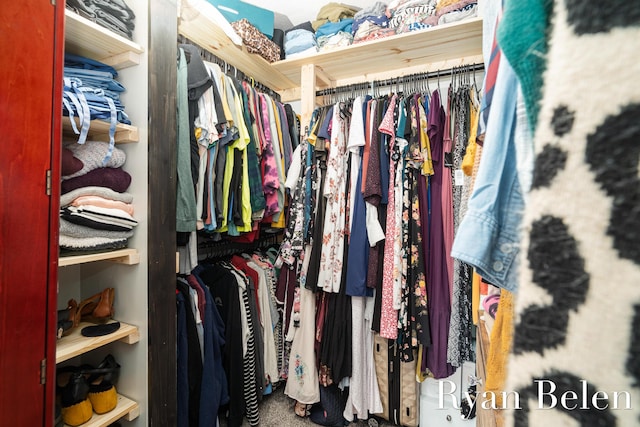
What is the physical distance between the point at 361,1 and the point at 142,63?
4.78ft

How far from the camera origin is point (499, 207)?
1.30 feet

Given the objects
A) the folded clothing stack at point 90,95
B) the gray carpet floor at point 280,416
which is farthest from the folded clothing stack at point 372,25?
the gray carpet floor at point 280,416

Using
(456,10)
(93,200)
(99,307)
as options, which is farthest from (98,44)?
(456,10)

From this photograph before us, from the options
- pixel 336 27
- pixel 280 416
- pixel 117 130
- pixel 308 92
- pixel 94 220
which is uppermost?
pixel 336 27

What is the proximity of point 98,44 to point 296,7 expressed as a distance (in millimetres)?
1345

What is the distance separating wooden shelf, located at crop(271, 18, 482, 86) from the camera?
140 centimetres

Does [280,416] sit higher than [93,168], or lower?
lower

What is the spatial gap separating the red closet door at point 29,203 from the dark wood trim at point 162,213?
0.29m

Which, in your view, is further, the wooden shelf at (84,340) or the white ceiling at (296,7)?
the white ceiling at (296,7)

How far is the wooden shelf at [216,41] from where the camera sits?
4.21 ft

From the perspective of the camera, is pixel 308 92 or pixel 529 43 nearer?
pixel 529 43

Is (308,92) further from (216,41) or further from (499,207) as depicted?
(499,207)

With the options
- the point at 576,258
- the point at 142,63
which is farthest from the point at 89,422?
the point at 576,258

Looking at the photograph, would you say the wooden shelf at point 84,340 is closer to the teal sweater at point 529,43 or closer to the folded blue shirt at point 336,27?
the teal sweater at point 529,43
